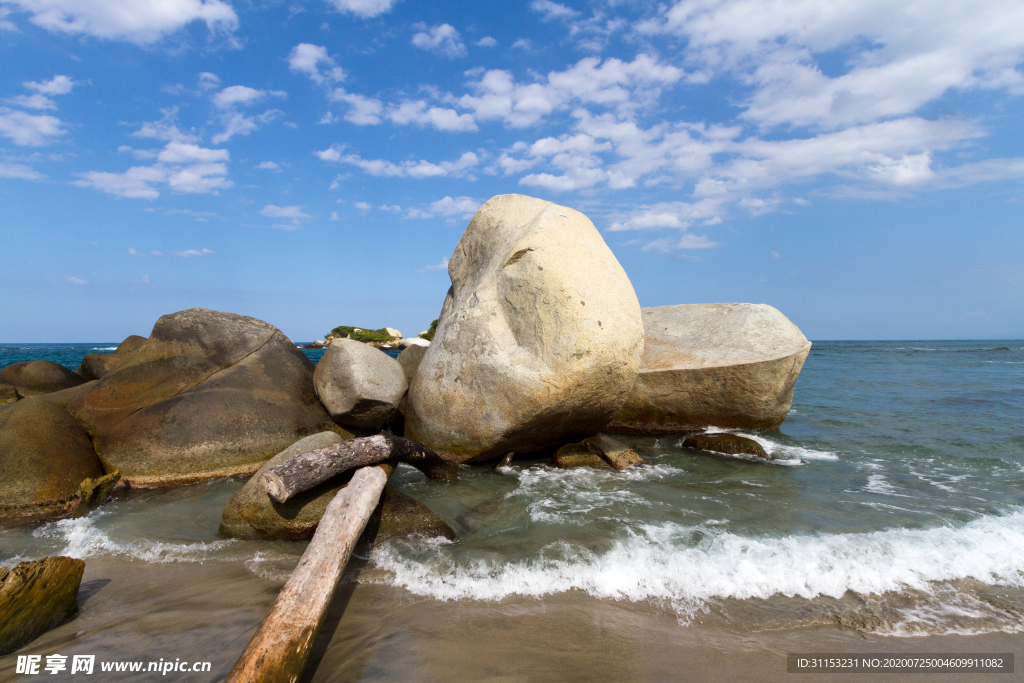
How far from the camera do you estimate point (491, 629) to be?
3021 mm

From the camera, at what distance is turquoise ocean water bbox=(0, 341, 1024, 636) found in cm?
337

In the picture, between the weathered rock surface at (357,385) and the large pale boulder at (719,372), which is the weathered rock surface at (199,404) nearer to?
the weathered rock surface at (357,385)

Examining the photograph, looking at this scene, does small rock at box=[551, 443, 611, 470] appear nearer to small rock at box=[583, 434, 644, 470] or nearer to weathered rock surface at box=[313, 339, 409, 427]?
small rock at box=[583, 434, 644, 470]

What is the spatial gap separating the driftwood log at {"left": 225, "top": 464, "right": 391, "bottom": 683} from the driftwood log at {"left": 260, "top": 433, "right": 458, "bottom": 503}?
374mm

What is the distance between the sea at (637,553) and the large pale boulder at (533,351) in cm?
62

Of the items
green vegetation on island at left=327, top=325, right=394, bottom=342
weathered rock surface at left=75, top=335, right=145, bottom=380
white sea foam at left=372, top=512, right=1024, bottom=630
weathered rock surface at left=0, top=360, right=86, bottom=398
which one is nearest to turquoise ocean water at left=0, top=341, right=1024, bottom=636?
white sea foam at left=372, top=512, right=1024, bottom=630

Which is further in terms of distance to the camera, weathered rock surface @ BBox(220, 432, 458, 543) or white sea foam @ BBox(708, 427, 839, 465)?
white sea foam @ BBox(708, 427, 839, 465)

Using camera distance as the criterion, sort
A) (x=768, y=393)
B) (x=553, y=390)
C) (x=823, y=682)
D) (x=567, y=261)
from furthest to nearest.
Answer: (x=768, y=393) < (x=567, y=261) < (x=553, y=390) < (x=823, y=682)

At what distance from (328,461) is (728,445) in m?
5.34

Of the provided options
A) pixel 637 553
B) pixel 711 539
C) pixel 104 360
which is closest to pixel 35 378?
pixel 104 360

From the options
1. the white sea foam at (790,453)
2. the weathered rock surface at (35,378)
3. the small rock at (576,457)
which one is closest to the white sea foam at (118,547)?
the small rock at (576,457)

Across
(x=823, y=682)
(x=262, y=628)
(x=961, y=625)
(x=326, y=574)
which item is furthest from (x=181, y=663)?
(x=961, y=625)

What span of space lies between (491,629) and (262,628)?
1285mm

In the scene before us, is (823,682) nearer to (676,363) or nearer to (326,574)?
(326,574)
